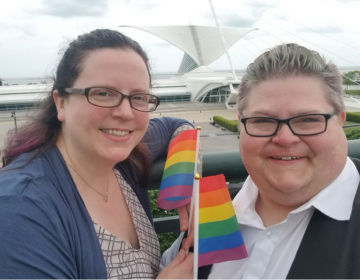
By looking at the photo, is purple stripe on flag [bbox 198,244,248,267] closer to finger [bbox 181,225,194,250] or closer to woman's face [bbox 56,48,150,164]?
finger [bbox 181,225,194,250]

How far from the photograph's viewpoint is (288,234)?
1190 mm

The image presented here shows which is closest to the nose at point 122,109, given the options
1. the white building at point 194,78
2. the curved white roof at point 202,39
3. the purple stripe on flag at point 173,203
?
→ the purple stripe on flag at point 173,203

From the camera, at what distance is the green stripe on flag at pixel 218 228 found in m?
1.22

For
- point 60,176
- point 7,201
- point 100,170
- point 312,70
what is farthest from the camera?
point 100,170

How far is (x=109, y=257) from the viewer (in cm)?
131

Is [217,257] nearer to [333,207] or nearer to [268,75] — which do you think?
[333,207]

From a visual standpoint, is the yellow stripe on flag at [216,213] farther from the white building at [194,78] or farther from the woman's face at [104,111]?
the white building at [194,78]

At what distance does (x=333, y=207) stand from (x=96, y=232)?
0.95 meters

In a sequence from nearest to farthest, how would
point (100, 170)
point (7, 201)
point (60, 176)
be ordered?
1. point (7, 201)
2. point (60, 176)
3. point (100, 170)

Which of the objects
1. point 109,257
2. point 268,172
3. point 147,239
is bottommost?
point 147,239

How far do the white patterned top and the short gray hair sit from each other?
2.86 ft

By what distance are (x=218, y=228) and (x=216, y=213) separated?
59mm

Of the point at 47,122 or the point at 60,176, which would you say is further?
the point at 47,122

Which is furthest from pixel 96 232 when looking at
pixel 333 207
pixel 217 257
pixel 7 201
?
pixel 333 207
